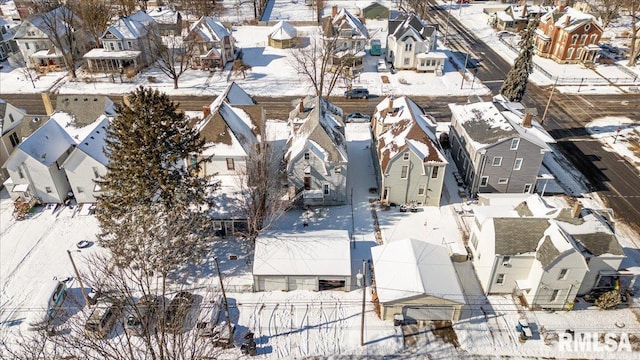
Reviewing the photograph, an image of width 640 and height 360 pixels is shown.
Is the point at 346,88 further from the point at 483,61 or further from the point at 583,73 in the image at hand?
the point at 583,73

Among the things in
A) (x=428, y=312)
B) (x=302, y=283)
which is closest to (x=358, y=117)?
(x=302, y=283)

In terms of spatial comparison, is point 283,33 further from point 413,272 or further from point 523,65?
point 413,272

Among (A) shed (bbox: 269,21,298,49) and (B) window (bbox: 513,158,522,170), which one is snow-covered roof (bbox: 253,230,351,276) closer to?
(B) window (bbox: 513,158,522,170)

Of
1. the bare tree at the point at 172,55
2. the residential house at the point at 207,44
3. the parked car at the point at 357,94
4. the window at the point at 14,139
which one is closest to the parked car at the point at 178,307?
the window at the point at 14,139

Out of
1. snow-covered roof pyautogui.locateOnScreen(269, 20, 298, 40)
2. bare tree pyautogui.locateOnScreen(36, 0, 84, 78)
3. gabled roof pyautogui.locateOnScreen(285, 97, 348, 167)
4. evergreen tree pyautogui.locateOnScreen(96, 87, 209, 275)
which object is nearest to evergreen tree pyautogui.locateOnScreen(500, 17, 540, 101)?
gabled roof pyautogui.locateOnScreen(285, 97, 348, 167)

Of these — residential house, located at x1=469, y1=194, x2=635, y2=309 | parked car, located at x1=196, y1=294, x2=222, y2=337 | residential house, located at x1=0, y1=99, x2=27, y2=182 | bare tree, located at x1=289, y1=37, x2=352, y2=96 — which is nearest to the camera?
parked car, located at x1=196, y1=294, x2=222, y2=337
